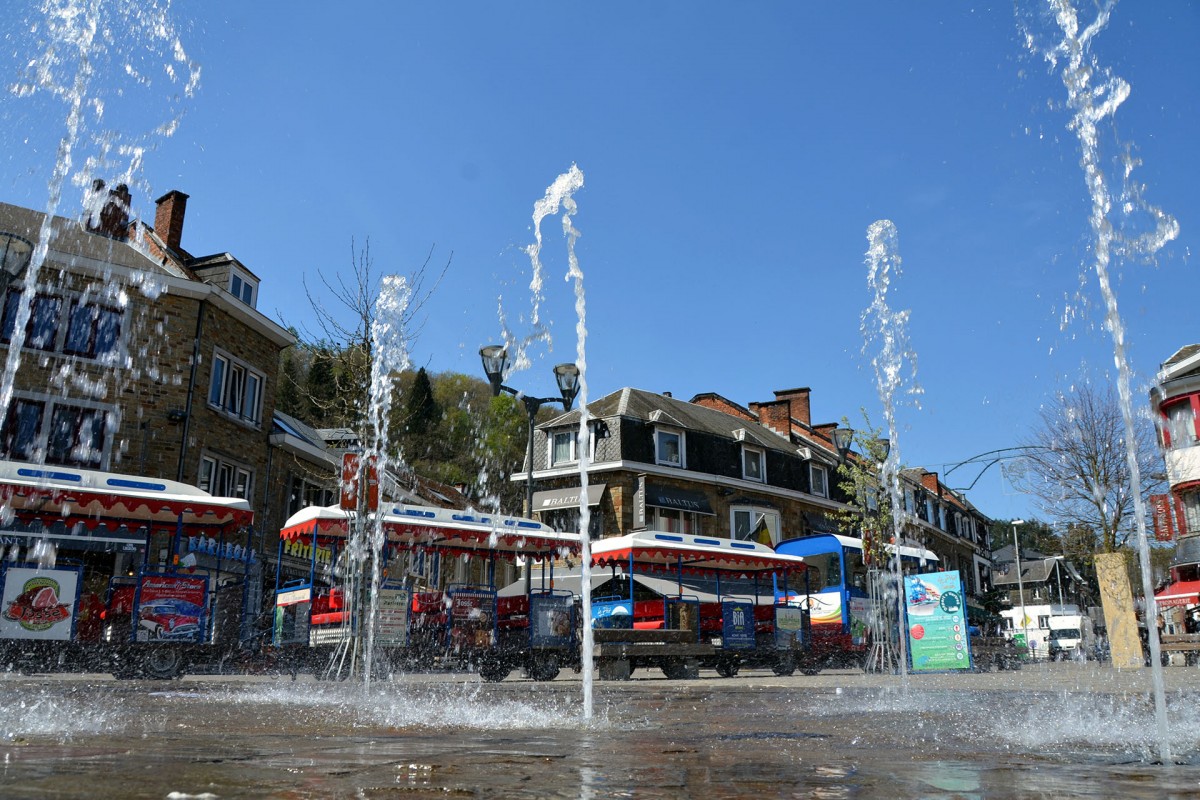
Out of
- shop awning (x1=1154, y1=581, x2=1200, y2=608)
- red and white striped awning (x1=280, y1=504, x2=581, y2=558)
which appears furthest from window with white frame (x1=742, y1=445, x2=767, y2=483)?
red and white striped awning (x1=280, y1=504, x2=581, y2=558)

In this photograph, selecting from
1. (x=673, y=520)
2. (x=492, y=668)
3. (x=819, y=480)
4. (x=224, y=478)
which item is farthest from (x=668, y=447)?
(x=492, y=668)

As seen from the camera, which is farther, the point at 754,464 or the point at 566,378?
the point at 754,464

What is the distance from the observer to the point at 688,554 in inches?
766

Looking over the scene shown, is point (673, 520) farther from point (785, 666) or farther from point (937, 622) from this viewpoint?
point (937, 622)

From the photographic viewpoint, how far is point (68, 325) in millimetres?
22547

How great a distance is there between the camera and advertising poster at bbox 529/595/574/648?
628 inches

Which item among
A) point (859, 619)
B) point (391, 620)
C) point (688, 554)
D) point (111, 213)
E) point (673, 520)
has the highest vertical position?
point (111, 213)

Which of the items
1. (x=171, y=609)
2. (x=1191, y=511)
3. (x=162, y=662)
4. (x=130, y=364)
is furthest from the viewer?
(x=1191, y=511)

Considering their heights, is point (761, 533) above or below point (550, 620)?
above

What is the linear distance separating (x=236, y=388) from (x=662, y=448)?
16.3 m

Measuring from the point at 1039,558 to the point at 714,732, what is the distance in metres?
96.7

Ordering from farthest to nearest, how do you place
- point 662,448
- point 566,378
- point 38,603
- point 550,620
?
point 662,448 < point 566,378 < point 550,620 < point 38,603

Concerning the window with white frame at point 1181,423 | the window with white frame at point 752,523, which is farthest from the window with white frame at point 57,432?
the window with white frame at point 1181,423

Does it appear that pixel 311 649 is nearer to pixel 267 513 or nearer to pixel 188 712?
pixel 188 712
